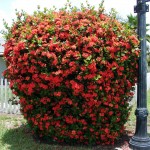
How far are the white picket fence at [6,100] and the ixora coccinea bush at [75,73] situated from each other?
4.01 m

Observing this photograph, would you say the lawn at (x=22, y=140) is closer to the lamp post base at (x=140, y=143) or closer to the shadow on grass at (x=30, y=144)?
the shadow on grass at (x=30, y=144)

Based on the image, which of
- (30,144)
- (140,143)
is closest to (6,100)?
(30,144)

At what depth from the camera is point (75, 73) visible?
5.51 meters

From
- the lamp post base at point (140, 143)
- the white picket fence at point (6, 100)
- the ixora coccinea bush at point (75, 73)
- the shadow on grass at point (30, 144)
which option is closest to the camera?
the ixora coccinea bush at point (75, 73)

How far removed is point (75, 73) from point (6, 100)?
5.39 m

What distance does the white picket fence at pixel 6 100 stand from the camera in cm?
1016

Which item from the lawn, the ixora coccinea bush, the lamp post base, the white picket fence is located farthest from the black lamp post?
the white picket fence

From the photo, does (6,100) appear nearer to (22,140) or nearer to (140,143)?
(22,140)

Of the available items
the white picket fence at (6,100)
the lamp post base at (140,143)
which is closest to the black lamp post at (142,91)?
the lamp post base at (140,143)

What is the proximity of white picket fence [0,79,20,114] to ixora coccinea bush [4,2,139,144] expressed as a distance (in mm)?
4006

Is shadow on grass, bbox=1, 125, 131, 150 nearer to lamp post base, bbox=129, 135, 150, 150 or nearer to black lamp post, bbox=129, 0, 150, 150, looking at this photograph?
lamp post base, bbox=129, 135, 150, 150

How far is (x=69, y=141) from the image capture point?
6.26 meters

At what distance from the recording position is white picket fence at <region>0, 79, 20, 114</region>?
10.2 metres

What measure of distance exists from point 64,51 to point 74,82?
0.55 meters
